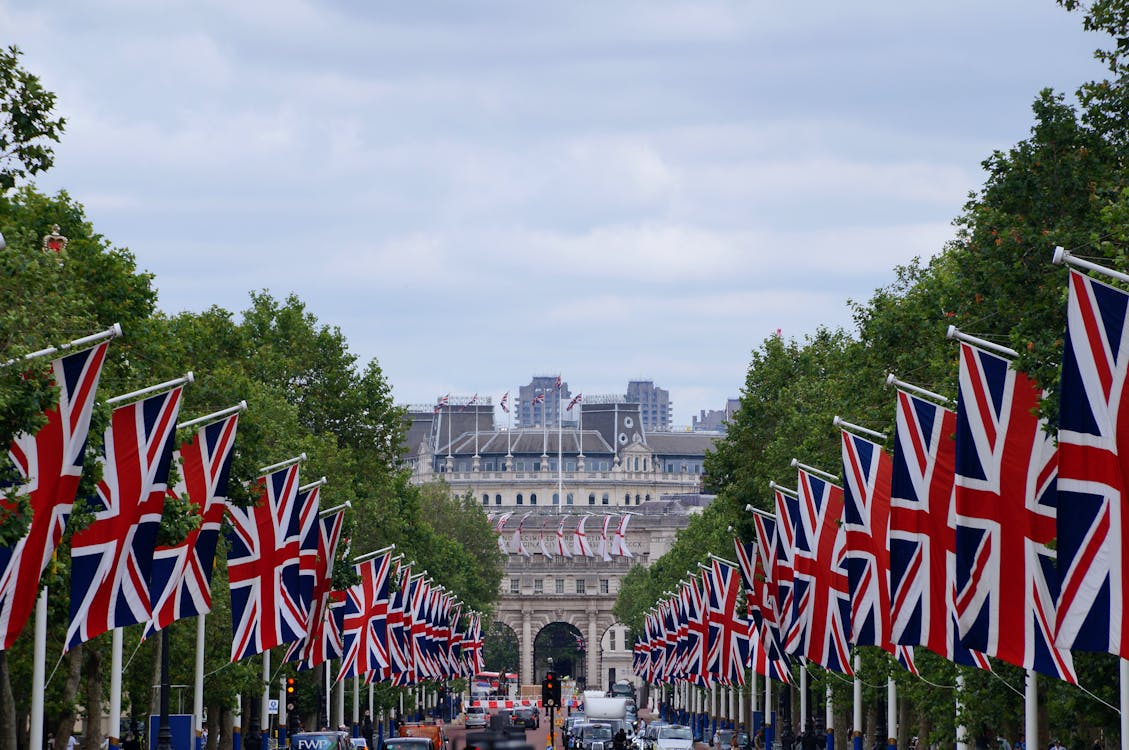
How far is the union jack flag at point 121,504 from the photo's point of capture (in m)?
30.9

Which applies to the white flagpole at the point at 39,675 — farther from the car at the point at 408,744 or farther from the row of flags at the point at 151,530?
the car at the point at 408,744

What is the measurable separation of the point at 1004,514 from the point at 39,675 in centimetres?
1748

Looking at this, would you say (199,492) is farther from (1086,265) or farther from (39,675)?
(1086,265)

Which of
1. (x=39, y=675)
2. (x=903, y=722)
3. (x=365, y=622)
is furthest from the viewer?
(x=365, y=622)

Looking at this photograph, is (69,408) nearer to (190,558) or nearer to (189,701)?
(190,558)

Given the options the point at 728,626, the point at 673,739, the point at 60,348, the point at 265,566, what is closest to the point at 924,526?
the point at 60,348

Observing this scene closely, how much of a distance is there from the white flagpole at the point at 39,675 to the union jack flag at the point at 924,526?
47.7ft

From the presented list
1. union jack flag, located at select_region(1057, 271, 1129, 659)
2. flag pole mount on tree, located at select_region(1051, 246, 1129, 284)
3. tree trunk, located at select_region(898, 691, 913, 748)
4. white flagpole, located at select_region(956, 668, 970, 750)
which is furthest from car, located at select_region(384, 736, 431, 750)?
union jack flag, located at select_region(1057, 271, 1129, 659)

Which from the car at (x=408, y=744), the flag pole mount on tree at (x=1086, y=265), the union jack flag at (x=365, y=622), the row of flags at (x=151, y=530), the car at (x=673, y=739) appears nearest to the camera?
the flag pole mount on tree at (x=1086, y=265)

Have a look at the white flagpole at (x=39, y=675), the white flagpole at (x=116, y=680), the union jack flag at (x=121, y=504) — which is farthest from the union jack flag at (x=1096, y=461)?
the white flagpole at (x=116, y=680)

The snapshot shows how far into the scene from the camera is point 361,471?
267 ft

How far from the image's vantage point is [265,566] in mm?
42625

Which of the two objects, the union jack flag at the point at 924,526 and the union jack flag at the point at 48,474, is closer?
the union jack flag at the point at 48,474

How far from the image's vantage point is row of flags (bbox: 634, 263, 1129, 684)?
21.2 m
